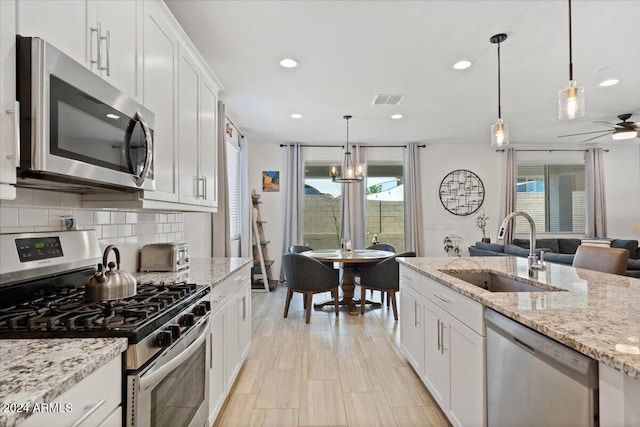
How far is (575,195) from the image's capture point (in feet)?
22.8

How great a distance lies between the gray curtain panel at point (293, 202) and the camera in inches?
254

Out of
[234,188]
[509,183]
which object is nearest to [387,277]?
[234,188]

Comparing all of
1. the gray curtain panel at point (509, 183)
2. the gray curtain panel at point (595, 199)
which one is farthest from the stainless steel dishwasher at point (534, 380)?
the gray curtain panel at point (595, 199)

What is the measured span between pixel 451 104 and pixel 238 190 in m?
3.48

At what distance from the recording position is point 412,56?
307cm

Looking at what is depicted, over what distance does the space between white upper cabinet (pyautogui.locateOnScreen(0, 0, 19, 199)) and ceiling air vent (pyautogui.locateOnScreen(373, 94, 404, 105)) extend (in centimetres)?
359

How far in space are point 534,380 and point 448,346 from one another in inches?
30.1

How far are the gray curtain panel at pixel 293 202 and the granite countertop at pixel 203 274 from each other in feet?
12.1

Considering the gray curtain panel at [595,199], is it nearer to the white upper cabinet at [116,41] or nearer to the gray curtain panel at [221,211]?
the gray curtain panel at [221,211]

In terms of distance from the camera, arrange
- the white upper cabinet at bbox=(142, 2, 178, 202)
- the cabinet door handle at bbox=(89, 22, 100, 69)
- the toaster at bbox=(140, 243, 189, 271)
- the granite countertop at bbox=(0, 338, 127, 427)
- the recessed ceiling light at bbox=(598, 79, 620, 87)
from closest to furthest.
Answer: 1. the granite countertop at bbox=(0, 338, 127, 427)
2. the cabinet door handle at bbox=(89, 22, 100, 69)
3. the white upper cabinet at bbox=(142, 2, 178, 202)
4. the toaster at bbox=(140, 243, 189, 271)
5. the recessed ceiling light at bbox=(598, 79, 620, 87)

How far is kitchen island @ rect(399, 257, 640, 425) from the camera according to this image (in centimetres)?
87

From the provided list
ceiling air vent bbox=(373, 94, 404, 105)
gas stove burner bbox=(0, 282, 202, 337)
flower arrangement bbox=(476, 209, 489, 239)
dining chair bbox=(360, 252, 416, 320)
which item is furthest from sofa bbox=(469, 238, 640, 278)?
gas stove burner bbox=(0, 282, 202, 337)

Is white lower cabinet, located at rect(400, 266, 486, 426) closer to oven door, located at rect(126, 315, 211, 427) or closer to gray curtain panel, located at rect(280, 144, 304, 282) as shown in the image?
oven door, located at rect(126, 315, 211, 427)

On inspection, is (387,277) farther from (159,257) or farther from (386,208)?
(386,208)
